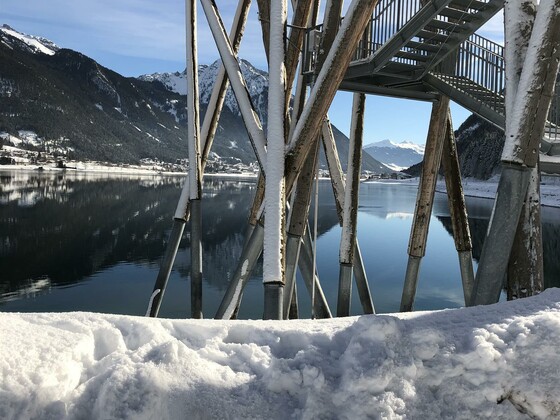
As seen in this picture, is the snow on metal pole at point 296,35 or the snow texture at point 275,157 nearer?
the snow texture at point 275,157

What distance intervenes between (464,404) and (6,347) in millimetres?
2576

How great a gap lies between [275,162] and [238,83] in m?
1.52

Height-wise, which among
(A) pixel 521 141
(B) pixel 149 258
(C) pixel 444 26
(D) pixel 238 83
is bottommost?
(B) pixel 149 258

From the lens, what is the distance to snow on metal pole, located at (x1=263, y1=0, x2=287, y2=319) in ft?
16.9

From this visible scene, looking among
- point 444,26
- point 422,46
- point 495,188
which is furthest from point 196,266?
point 495,188

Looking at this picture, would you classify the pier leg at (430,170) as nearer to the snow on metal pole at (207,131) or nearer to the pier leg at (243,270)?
the pier leg at (243,270)

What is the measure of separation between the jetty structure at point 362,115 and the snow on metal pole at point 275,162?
1 cm

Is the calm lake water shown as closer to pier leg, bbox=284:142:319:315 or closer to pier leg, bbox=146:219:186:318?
pier leg, bbox=146:219:186:318

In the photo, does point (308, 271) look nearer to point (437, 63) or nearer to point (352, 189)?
point (352, 189)

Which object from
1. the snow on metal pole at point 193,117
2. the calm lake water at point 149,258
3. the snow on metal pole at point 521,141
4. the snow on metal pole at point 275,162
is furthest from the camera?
the calm lake water at point 149,258

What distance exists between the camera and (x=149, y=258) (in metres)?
31.4

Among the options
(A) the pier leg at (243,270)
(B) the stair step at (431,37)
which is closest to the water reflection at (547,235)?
(B) the stair step at (431,37)

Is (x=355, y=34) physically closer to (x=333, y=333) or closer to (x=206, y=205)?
(x=333, y=333)

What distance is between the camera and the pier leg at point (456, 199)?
912 cm
